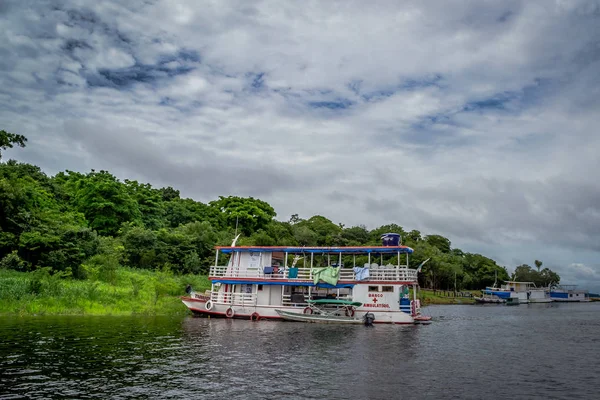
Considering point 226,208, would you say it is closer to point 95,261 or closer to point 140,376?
point 95,261

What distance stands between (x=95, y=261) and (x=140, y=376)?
32.0m

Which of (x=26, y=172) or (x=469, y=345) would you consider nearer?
(x=469, y=345)

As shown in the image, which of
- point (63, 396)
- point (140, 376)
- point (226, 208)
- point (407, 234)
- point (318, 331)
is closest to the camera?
point (63, 396)

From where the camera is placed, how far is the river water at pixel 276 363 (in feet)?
51.8

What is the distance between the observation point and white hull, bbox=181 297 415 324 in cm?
3800

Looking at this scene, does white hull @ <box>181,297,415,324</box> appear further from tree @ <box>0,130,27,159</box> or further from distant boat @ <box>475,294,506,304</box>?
distant boat @ <box>475,294,506,304</box>

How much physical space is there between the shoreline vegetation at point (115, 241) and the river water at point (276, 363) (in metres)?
Answer: 5.47

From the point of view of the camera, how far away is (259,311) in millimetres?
40156

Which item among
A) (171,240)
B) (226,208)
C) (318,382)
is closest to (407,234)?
(226,208)

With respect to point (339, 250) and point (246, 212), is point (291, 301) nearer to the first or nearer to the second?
point (339, 250)

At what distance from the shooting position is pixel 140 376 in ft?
55.9

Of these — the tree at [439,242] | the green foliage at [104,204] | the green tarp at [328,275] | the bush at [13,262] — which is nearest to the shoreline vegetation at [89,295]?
the bush at [13,262]

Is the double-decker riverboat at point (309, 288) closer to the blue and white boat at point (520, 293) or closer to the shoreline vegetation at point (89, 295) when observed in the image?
the shoreline vegetation at point (89, 295)

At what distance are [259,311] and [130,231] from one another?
27085 mm
